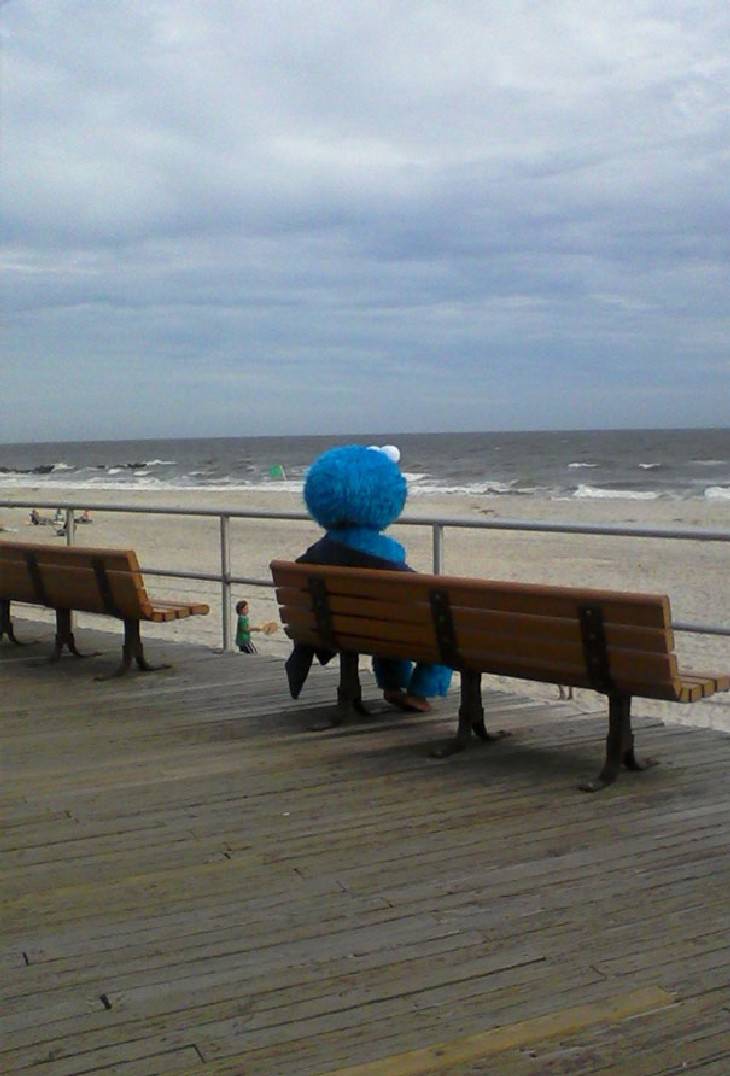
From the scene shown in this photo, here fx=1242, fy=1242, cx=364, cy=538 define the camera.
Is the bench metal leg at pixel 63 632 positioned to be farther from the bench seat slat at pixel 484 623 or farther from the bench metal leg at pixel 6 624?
the bench seat slat at pixel 484 623

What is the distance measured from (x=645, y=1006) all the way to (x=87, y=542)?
75.7 ft

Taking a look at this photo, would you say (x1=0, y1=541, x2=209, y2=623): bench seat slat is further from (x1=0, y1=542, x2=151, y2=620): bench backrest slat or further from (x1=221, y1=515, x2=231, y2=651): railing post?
(x1=221, y1=515, x2=231, y2=651): railing post

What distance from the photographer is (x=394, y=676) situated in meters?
6.23

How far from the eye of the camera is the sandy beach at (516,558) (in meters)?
13.3

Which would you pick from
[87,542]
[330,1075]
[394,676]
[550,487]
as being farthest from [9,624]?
[550,487]

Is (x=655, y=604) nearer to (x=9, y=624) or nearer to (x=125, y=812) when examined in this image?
(x=125, y=812)

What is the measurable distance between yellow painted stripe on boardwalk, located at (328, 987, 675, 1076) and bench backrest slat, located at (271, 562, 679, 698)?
5.81 feet

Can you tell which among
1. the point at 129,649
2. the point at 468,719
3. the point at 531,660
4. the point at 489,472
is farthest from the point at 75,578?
the point at 489,472

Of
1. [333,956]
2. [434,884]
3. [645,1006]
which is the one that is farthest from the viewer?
[434,884]

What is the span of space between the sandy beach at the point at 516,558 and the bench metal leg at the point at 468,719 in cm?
253

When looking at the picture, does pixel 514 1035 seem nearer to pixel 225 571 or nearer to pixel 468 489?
pixel 225 571

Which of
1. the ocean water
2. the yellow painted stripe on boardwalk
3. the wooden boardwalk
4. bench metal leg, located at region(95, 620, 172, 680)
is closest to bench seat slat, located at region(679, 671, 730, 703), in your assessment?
the wooden boardwalk

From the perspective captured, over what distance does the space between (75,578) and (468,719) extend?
2.91m

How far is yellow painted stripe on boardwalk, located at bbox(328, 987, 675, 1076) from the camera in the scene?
A: 2.69 meters
